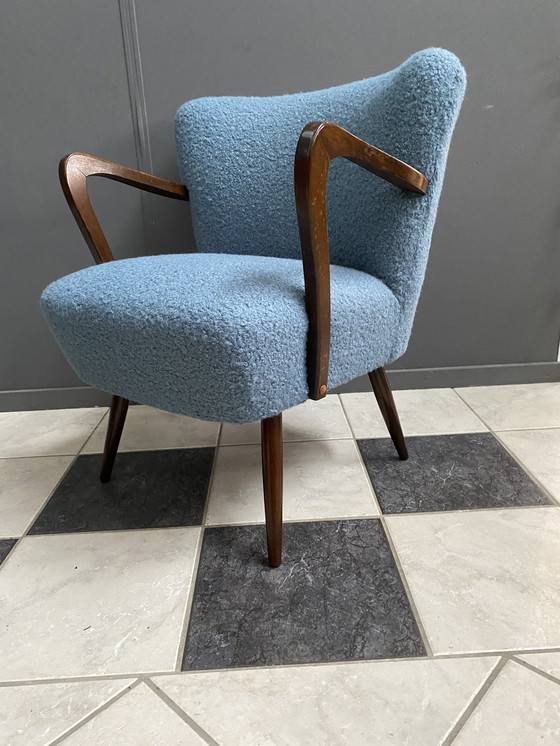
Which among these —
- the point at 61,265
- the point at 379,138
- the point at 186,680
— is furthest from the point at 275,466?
the point at 61,265

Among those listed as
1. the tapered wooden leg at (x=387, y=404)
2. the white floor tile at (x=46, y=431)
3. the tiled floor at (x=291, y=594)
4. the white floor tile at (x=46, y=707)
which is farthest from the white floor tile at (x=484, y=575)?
the white floor tile at (x=46, y=431)

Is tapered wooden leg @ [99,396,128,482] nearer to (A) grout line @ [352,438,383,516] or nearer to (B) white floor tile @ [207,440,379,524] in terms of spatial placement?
(B) white floor tile @ [207,440,379,524]

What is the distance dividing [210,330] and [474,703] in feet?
1.74

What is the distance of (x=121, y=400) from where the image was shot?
0.98m

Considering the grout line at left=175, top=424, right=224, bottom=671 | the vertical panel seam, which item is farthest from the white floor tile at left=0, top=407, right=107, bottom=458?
the vertical panel seam

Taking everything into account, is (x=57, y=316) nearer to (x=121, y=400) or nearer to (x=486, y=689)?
(x=121, y=400)

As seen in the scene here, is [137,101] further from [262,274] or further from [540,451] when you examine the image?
[540,451]

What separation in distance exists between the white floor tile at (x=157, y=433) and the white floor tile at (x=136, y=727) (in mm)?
654

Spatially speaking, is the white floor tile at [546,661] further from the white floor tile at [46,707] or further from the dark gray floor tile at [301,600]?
the white floor tile at [46,707]

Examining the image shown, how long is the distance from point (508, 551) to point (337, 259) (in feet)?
1.93

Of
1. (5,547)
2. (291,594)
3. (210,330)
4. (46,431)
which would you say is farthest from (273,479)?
(46,431)

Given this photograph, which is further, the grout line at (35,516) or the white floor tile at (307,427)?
the white floor tile at (307,427)

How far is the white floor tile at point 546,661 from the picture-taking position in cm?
59

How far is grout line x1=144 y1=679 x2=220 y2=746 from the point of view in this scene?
1.75 feet
